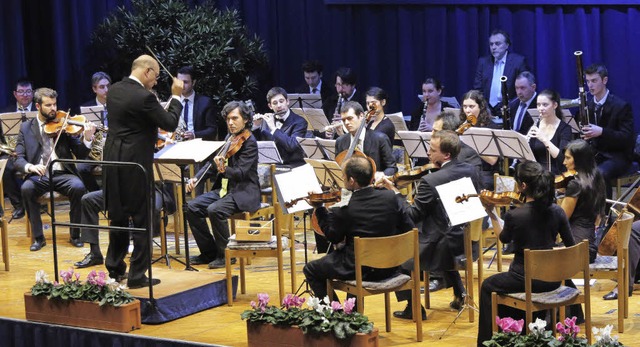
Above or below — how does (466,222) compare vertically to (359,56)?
below

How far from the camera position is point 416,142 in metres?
8.59

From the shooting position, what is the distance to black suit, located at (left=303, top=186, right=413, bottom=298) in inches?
247

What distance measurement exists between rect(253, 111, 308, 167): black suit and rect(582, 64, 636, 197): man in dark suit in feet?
7.98

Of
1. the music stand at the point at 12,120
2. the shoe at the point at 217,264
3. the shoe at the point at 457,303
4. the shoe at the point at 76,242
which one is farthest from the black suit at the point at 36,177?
the shoe at the point at 457,303

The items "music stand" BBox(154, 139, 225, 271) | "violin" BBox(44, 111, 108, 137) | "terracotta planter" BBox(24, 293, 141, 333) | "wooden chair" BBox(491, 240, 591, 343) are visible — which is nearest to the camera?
"wooden chair" BBox(491, 240, 591, 343)

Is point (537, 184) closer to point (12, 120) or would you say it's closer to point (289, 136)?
point (289, 136)

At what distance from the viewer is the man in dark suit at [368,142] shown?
8.12 m

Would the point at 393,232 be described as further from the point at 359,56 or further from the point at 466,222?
the point at 359,56

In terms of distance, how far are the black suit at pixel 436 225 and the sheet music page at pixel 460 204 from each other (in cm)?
46

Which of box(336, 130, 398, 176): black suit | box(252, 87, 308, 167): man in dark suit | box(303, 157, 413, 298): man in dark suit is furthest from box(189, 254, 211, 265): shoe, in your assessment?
box(303, 157, 413, 298): man in dark suit

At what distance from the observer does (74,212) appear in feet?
29.5

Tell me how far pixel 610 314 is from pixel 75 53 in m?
7.86

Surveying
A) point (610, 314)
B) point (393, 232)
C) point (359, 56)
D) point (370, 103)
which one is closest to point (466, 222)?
point (393, 232)

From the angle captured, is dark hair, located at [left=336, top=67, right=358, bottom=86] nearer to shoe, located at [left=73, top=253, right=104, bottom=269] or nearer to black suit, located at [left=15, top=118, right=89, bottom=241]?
black suit, located at [left=15, top=118, right=89, bottom=241]
